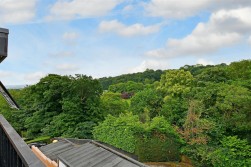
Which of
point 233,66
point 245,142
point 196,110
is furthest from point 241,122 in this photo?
point 233,66

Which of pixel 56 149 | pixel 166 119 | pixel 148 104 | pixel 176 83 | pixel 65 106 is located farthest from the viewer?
pixel 176 83

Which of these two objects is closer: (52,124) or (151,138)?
(151,138)

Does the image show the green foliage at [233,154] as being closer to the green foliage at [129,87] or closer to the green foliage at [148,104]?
Result: the green foliage at [148,104]

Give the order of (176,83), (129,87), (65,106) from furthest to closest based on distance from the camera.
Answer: (129,87) < (176,83) < (65,106)

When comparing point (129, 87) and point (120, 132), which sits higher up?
point (129, 87)

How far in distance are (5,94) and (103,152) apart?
25.6 feet

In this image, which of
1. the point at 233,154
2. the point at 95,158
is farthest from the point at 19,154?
the point at 233,154

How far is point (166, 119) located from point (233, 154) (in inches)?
188

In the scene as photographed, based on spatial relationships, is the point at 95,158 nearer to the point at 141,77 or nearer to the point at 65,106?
the point at 65,106

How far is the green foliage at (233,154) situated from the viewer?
47.0ft

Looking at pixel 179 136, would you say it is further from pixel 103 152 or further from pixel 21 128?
pixel 21 128

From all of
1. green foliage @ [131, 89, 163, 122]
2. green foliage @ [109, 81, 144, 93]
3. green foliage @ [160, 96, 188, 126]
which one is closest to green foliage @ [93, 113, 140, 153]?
green foliage @ [160, 96, 188, 126]

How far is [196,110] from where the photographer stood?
16.6 metres

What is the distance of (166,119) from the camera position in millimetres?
18391
